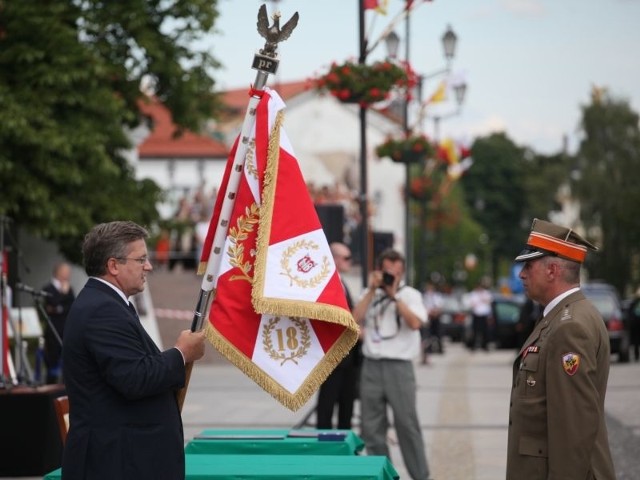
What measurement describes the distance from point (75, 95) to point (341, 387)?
13.9 m

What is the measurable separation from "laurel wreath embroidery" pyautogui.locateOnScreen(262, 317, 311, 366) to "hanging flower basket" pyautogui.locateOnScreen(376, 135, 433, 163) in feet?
67.1

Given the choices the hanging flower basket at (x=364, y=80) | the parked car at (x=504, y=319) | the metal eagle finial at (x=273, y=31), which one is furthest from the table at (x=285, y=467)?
the parked car at (x=504, y=319)

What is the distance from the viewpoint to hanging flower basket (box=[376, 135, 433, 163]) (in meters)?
27.1

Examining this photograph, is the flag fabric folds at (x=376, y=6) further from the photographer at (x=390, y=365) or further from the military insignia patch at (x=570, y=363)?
the military insignia patch at (x=570, y=363)

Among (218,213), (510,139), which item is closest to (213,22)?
(218,213)

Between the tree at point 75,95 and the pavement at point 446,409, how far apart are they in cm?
409

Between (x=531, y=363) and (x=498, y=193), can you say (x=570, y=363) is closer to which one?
(x=531, y=363)

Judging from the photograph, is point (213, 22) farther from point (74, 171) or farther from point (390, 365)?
point (390, 365)

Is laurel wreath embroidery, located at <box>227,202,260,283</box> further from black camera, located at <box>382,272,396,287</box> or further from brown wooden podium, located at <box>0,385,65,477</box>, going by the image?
brown wooden podium, located at <box>0,385,65,477</box>

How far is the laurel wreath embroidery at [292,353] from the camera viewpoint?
6723 millimetres

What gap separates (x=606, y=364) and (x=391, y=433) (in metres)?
9.91

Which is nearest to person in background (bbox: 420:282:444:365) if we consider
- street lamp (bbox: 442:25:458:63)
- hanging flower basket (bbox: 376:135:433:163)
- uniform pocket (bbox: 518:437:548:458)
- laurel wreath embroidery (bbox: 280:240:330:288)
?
street lamp (bbox: 442:25:458:63)

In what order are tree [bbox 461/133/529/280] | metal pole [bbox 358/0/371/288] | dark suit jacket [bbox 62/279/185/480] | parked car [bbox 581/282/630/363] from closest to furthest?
dark suit jacket [bbox 62/279/185/480] < metal pole [bbox 358/0/371/288] < parked car [bbox 581/282/630/363] < tree [bbox 461/133/529/280]

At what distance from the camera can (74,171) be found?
2553 cm
